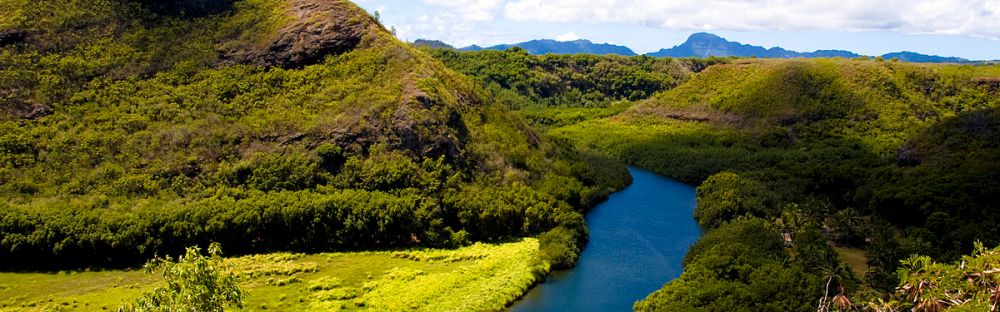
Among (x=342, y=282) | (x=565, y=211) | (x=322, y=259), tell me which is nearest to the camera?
(x=342, y=282)

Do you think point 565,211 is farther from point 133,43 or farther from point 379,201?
point 133,43

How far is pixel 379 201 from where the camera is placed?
8644 centimetres

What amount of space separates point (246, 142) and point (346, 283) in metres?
35.3

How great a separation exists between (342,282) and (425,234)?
641 inches

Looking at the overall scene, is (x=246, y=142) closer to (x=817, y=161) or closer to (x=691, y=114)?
(x=817, y=161)

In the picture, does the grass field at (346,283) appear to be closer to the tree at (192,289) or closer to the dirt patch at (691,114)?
the tree at (192,289)

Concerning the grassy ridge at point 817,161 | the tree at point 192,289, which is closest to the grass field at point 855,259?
the grassy ridge at point 817,161

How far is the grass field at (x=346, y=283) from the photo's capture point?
6744cm

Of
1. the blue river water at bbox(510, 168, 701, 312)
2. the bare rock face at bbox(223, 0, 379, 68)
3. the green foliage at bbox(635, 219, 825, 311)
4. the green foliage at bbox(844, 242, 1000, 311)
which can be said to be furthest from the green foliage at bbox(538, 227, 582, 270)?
the green foliage at bbox(844, 242, 1000, 311)

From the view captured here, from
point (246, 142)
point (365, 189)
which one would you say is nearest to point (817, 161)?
point (365, 189)

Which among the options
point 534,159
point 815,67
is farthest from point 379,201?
point 815,67

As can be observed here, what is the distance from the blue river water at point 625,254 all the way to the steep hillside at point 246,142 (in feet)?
13.8

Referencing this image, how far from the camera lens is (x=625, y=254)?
88.2 m

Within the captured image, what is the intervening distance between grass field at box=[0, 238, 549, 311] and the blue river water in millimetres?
3296
